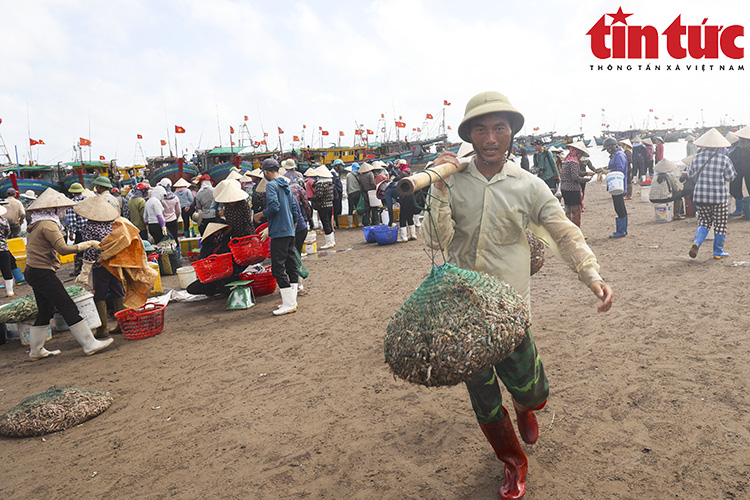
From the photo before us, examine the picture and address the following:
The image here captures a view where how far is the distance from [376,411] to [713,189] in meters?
6.25

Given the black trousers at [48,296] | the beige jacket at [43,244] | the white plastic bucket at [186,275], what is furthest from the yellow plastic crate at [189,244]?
the beige jacket at [43,244]

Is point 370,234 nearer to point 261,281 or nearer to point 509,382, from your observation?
point 261,281

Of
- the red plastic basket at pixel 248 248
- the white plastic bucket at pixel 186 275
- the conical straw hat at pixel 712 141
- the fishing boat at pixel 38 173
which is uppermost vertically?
the fishing boat at pixel 38 173

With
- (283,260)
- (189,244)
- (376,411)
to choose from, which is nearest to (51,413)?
(376,411)

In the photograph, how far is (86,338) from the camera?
5785mm

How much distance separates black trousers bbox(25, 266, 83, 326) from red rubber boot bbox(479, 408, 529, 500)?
5.07m

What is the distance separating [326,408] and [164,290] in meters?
6.05

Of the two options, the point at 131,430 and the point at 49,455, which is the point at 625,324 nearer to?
the point at 131,430

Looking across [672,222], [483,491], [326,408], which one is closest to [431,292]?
[483,491]

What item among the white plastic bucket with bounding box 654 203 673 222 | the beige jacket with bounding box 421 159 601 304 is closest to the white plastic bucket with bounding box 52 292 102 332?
the beige jacket with bounding box 421 159 601 304

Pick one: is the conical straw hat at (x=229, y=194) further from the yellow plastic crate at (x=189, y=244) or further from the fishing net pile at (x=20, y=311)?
the yellow plastic crate at (x=189, y=244)

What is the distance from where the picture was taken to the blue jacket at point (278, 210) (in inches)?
248

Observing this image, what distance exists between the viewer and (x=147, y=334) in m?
6.29

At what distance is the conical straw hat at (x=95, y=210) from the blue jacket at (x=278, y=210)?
74.0 inches
